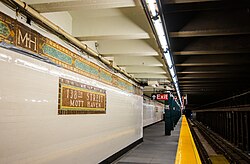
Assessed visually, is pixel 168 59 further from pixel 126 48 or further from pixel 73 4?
pixel 73 4

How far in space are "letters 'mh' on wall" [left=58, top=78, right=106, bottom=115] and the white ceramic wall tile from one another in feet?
0.38

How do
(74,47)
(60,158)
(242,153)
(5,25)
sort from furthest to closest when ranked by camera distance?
(242,153) < (74,47) < (60,158) < (5,25)

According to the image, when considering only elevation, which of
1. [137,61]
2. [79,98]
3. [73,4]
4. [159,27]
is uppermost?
[73,4]

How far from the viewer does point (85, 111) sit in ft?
17.8

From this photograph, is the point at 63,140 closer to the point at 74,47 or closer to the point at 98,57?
the point at 74,47

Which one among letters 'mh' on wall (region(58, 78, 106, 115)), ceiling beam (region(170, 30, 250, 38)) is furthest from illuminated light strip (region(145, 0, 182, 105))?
letters 'mh' on wall (region(58, 78, 106, 115))

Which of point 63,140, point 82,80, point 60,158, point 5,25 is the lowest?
point 60,158

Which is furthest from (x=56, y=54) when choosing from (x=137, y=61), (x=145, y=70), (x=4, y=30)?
(x=145, y=70)

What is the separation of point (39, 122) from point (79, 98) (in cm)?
144

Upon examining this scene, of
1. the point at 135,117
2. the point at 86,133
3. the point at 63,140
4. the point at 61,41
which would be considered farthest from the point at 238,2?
the point at 135,117

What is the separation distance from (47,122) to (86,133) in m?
1.64

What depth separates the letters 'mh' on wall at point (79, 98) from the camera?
4.50 m

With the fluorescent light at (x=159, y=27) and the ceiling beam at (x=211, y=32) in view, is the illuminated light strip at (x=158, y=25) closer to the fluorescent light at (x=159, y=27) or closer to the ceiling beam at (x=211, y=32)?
the fluorescent light at (x=159, y=27)

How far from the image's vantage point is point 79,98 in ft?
16.8
